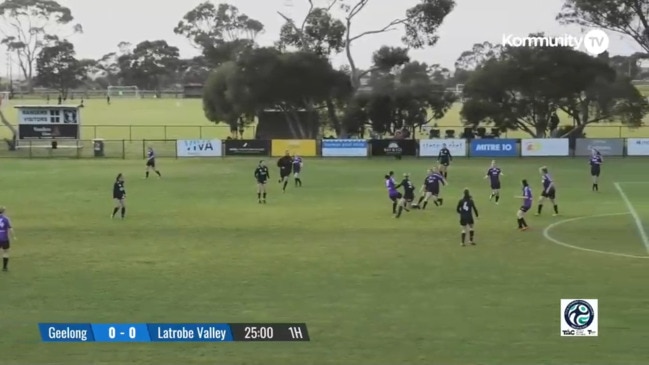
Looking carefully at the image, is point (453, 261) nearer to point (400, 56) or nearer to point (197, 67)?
point (400, 56)

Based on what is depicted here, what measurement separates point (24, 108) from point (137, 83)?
3187 inches

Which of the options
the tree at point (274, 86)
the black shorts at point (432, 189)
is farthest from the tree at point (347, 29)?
the black shorts at point (432, 189)

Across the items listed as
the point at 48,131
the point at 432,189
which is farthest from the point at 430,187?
the point at 48,131

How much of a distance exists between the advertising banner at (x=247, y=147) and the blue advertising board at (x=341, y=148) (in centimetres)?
457

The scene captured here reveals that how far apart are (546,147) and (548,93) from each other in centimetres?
1102

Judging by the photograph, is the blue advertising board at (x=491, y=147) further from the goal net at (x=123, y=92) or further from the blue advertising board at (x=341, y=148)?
the goal net at (x=123, y=92)

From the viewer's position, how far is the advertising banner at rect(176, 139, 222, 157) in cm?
6581

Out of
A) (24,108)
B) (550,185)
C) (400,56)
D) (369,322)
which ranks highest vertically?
(400,56)

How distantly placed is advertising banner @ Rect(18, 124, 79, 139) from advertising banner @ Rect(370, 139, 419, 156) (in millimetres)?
24233

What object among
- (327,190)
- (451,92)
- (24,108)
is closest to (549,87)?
(451,92)

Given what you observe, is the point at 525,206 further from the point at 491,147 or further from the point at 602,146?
the point at 602,146

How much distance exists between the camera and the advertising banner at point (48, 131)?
2670 inches

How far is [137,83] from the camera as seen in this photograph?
5792 inches

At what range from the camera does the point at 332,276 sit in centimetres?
2067
